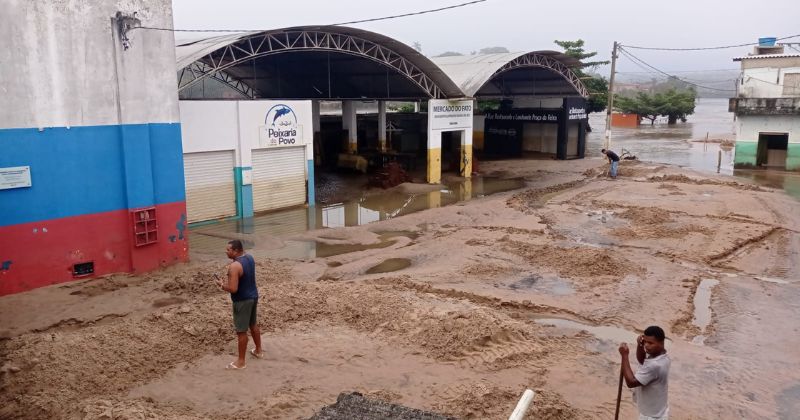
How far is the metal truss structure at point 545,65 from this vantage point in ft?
96.5

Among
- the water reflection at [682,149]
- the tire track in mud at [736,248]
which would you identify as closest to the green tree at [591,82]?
the water reflection at [682,149]

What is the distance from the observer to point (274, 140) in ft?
61.2

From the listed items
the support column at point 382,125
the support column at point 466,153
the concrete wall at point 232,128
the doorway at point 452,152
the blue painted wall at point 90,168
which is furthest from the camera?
the support column at point 382,125

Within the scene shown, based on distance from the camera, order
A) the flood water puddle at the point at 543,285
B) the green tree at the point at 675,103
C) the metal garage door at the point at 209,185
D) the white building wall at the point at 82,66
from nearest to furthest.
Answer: the white building wall at the point at 82,66 → the flood water puddle at the point at 543,285 → the metal garage door at the point at 209,185 → the green tree at the point at 675,103

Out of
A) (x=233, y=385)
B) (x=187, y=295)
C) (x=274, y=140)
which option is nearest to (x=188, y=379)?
(x=233, y=385)

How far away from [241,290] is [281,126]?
12183mm

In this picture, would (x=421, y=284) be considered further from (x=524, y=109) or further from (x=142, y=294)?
(x=524, y=109)

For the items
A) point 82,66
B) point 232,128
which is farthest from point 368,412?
point 232,128

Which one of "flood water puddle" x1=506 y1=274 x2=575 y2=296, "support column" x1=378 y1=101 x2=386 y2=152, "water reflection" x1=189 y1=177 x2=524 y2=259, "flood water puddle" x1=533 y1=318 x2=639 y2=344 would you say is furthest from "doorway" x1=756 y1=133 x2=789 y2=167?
"flood water puddle" x1=533 y1=318 x2=639 y2=344

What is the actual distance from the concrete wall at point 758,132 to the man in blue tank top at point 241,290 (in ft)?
98.6

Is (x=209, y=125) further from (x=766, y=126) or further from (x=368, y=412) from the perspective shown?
(x=766, y=126)

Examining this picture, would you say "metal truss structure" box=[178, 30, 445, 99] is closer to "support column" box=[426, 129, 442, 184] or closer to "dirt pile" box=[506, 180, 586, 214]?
"support column" box=[426, 129, 442, 184]

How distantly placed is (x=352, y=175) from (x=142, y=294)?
1796cm

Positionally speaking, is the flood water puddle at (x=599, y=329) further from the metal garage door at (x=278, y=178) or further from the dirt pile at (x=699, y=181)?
the dirt pile at (x=699, y=181)
